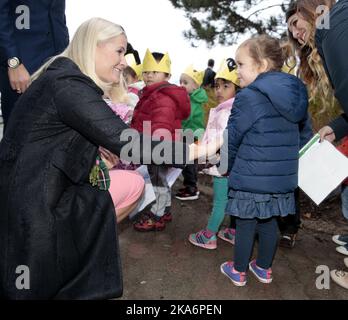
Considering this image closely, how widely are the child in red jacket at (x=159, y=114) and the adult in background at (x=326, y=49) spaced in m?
1.08

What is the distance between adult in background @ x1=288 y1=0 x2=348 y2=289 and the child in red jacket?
3.55ft

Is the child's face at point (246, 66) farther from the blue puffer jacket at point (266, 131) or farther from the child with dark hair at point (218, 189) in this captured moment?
the child with dark hair at point (218, 189)

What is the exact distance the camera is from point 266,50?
2.64m

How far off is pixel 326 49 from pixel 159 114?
Answer: 5.23 feet

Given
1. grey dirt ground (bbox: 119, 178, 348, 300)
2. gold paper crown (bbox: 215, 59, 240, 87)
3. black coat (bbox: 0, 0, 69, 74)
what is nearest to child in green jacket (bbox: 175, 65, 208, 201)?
grey dirt ground (bbox: 119, 178, 348, 300)

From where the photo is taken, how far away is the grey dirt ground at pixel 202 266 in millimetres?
2699

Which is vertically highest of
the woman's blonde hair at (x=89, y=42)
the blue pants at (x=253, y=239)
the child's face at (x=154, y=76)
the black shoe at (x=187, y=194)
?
the woman's blonde hair at (x=89, y=42)

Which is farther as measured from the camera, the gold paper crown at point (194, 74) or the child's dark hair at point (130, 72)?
the gold paper crown at point (194, 74)

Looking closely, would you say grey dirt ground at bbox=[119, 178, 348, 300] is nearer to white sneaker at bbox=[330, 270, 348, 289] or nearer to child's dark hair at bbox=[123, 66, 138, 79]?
white sneaker at bbox=[330, 270, 348, 289]

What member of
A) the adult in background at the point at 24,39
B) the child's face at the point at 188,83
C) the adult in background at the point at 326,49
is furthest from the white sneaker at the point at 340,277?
the child's face at the point at 188,83

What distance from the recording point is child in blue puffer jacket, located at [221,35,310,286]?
249 cm

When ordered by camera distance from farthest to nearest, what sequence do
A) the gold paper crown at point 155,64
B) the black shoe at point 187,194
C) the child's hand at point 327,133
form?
1. the black shoe at point 187,194
2. the gold paper crown at point 155,64
3. the child's hand at point 327,133

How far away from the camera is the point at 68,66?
2.03 m
